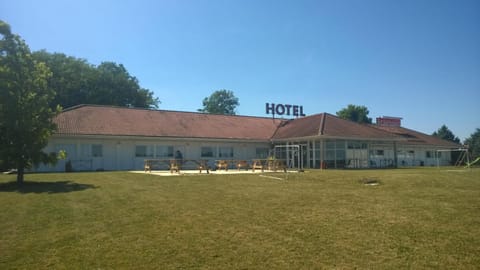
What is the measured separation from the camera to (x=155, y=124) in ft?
102

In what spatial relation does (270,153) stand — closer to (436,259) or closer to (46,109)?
(46,109)

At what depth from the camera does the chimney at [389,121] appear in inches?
1768

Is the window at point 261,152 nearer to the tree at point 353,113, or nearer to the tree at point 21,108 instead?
the tree at point 21,108

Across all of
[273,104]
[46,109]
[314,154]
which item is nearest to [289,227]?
[46,109]

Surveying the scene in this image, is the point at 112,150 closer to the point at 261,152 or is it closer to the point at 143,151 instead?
the point at 143,151

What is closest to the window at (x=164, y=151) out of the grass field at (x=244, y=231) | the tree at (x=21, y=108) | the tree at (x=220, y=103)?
the tree at (x=21, y=108)

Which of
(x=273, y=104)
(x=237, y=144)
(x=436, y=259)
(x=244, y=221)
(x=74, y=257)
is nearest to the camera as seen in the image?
(x=436, y=259)

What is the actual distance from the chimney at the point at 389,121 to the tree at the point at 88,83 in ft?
114

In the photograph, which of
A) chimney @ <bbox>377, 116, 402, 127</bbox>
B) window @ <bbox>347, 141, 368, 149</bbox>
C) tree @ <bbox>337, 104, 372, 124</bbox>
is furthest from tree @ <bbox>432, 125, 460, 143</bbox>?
window @ <bbox>347, 141, 368, 149</bbox>

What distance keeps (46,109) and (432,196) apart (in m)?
15.5

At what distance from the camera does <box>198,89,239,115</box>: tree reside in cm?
7281

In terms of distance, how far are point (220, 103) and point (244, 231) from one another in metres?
67.4

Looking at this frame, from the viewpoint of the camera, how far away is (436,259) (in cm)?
487

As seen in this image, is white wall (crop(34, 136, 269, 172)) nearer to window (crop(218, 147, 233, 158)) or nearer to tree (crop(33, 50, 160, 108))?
window (crop(218, 147, 233, 158))
